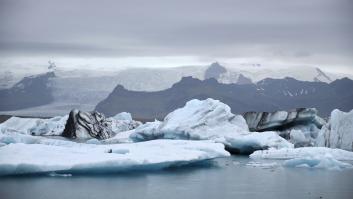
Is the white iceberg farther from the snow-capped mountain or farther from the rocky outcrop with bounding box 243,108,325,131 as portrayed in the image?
the snow-capped mountain

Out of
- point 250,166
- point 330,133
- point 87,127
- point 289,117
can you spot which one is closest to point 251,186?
point 250,166

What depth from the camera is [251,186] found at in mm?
19469

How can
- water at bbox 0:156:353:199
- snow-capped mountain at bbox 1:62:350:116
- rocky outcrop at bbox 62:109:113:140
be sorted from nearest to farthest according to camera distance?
water at bbox 0:156:353:199 < rocky outcrop at bbox 62:109:113:140 < snow-capped mountain at bbox 1:62:350:116

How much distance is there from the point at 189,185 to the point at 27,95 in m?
181

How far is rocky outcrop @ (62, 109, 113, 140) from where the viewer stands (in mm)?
48688

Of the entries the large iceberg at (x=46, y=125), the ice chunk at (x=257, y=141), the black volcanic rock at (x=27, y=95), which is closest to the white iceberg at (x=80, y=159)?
the ice chunk at (x=257, y=141)

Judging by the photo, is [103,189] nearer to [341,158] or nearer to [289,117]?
[341,158]

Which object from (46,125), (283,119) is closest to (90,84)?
(46,125)

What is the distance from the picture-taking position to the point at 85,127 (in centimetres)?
4900

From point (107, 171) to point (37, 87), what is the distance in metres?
175

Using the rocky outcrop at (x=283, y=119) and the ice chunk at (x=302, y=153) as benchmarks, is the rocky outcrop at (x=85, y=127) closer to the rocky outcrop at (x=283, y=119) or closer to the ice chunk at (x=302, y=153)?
→ the rocky outcrop at (x=283, y=119)

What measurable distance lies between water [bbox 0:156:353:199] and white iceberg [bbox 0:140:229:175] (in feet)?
1.18

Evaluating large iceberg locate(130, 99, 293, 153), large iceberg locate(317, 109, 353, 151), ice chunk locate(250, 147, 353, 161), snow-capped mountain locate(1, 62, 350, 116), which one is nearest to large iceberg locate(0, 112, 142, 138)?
large iceberg locate(130, 99, 293, 153)

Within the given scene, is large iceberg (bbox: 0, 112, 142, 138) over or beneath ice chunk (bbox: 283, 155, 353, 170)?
beneath
